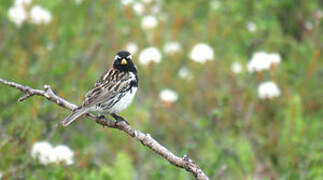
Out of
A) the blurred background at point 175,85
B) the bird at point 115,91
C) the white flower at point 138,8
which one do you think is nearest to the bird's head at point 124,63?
the bird at point 115,91

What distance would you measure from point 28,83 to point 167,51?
3415mm

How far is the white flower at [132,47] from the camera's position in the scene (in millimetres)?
11352

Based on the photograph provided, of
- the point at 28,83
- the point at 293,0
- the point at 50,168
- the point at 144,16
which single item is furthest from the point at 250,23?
the point at 50,168

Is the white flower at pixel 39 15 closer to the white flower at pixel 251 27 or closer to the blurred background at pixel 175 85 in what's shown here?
the blurred background at pixel 175 85

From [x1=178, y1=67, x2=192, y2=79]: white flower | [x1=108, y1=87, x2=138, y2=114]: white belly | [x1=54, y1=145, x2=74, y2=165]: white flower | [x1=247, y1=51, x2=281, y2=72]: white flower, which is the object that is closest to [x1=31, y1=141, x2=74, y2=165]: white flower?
[x1=54, y1=145, x2=74, y2=165]: white flower

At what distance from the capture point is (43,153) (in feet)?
23.8

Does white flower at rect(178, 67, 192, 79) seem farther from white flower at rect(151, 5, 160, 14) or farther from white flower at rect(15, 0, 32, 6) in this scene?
white flower at rect(15, 0, 32, 6)

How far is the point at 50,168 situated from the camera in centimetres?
727

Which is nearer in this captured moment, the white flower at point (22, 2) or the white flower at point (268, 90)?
the white flower at point (268, 90)

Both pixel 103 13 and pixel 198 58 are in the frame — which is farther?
pixel 103 13

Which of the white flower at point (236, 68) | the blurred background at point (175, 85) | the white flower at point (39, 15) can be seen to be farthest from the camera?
the white flower at point (236, 68)

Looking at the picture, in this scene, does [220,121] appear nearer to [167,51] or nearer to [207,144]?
[207,144]

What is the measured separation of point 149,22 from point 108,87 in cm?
495

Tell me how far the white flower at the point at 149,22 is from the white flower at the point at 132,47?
31 centimetres
